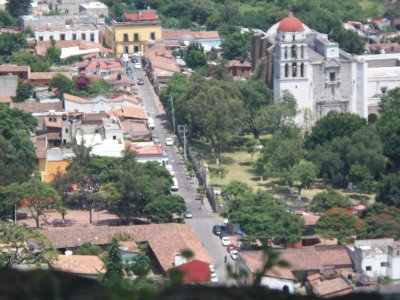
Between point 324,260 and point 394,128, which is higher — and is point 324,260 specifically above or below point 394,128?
below

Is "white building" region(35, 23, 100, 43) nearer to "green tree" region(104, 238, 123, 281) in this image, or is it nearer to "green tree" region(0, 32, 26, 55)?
"green tree" region(0, 32, 26, 55)

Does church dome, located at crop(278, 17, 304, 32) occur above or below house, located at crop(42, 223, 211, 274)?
above

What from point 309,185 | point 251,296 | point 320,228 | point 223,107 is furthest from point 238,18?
point 251,296

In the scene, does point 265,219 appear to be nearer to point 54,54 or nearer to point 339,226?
point 339,226

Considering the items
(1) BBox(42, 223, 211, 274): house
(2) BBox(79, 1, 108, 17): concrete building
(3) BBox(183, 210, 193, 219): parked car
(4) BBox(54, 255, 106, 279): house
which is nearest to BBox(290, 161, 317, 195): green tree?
(3) BBox(183, 210, 193, 219): parked car

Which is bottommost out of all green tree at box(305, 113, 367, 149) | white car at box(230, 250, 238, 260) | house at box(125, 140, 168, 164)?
white car at box(230, 250, 238, 260)

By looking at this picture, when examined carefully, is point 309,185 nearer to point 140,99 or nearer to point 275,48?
point 275,48

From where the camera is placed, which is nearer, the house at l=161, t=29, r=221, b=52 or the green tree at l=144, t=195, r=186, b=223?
the green tree at l=144, t=195, r=186, b=223
